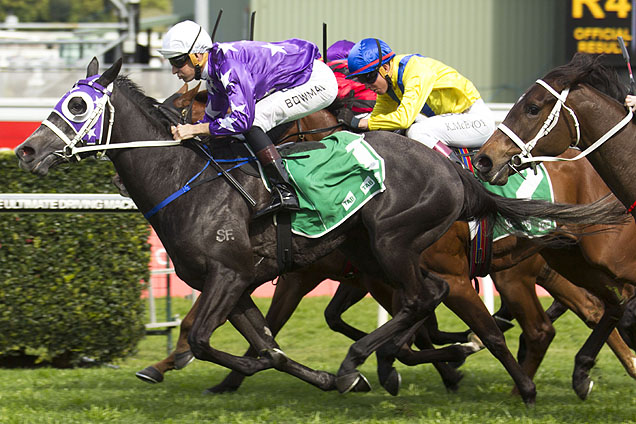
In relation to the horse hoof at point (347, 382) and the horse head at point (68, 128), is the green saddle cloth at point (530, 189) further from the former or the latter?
the horse head at point (68, 128)

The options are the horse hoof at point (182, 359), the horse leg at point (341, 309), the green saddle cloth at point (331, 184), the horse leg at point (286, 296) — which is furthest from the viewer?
the horse leg at point (341, 309)

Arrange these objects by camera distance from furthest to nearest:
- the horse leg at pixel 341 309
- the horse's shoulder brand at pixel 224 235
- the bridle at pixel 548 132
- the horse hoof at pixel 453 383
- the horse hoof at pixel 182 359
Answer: the horse leg at pixel 341 309 < the horse hoof at pixel 453 383 < the horse hoof at pixel 182 359 < the horse's shoulder brand at pixel 224 235 < the bridle at pixel 548 132

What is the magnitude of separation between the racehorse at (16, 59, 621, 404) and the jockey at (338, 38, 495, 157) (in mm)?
325

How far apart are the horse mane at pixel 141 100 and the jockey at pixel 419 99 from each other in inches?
42.4

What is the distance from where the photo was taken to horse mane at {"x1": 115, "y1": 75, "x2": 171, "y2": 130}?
15.9 feet

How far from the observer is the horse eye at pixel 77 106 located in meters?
4.61

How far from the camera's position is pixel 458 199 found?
491 centimetres

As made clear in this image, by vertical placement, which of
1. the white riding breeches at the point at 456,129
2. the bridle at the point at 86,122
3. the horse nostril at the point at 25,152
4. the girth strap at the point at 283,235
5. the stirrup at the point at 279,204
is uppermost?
the bridle at the point at 86,122

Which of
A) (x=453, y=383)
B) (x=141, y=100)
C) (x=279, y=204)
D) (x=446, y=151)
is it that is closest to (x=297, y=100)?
(x=279, y=204)

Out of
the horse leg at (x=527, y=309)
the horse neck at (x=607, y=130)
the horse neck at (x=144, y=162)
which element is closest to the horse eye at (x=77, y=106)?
the horse neck at (x=144, y=162)

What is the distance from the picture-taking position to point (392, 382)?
5344 millimetres

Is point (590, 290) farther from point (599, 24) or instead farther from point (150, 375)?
point (599, 24)

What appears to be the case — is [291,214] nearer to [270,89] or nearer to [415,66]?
[270,89]

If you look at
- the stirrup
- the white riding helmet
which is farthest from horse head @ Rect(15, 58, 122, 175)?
the stirrup
